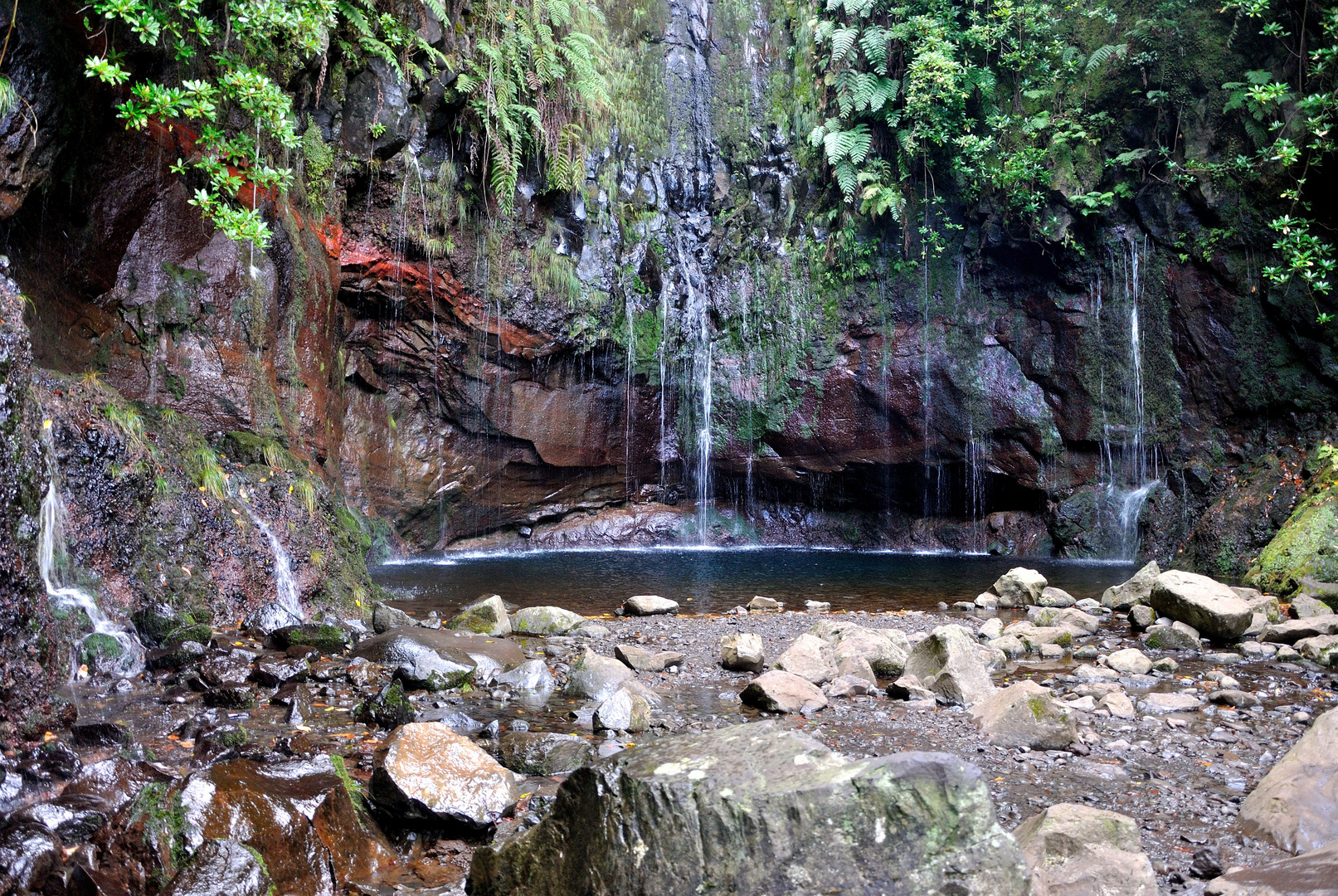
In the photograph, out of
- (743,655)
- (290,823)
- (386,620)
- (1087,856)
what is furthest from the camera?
(386,620)

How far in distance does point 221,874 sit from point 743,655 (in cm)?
432

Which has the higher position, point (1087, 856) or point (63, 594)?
point (63, 594)

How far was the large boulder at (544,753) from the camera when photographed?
159 inches

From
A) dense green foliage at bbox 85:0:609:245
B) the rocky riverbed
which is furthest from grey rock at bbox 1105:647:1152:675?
dense green foliage at bbox 85:0:609:245

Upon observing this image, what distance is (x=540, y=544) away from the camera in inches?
686

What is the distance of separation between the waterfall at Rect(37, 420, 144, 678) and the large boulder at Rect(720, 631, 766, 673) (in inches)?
165

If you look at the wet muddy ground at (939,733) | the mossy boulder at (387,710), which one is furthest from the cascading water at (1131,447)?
the mossy boulder at (387,710)

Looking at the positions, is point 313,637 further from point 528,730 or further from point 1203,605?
point 1203,605

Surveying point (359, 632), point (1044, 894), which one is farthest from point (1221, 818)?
point (359, 632)

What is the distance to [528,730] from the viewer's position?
4672mm

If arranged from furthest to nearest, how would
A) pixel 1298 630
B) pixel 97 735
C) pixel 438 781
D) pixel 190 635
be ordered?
pixel 1298 630
pixel 190 635
pixel 97 735
pixel 438 781

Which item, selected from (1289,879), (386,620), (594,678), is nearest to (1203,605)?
(1289,879)

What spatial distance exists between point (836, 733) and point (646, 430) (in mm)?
13609

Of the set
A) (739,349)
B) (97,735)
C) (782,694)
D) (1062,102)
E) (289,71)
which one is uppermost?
(1062,102)
